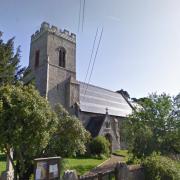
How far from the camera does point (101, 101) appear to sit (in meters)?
40.9

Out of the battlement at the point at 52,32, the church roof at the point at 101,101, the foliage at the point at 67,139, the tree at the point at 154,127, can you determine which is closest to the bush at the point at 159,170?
the foliage at the point at 67,139

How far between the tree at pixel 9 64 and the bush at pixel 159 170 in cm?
1755

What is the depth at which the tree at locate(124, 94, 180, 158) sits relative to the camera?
20.1m

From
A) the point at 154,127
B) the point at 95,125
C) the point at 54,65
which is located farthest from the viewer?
the point at 54,65

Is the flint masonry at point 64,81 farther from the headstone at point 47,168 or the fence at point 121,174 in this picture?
the headstone at point 47,168

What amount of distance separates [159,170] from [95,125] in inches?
882

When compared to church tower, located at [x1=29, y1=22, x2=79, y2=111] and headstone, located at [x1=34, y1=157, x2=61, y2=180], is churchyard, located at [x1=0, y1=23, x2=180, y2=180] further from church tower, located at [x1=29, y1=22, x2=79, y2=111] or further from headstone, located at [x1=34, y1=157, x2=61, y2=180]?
church tower, located at [x1=29, y1=22, x2=79, y2=111]

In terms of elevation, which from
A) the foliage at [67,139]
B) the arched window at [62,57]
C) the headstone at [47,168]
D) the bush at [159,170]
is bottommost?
the bush at [159,170]

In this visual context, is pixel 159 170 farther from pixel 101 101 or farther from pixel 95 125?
pixel 101 101

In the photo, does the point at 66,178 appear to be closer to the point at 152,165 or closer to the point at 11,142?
the point at 11,142

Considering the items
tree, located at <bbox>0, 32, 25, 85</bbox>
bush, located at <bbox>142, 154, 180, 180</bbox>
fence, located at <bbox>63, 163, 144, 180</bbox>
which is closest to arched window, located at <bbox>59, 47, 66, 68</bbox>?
tree, located at <bbox>0, 32, 25, 85</bbox>

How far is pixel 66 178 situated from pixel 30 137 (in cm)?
341

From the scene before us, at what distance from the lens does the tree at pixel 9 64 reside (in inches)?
956

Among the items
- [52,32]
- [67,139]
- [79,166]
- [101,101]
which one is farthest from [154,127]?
[52,32]
